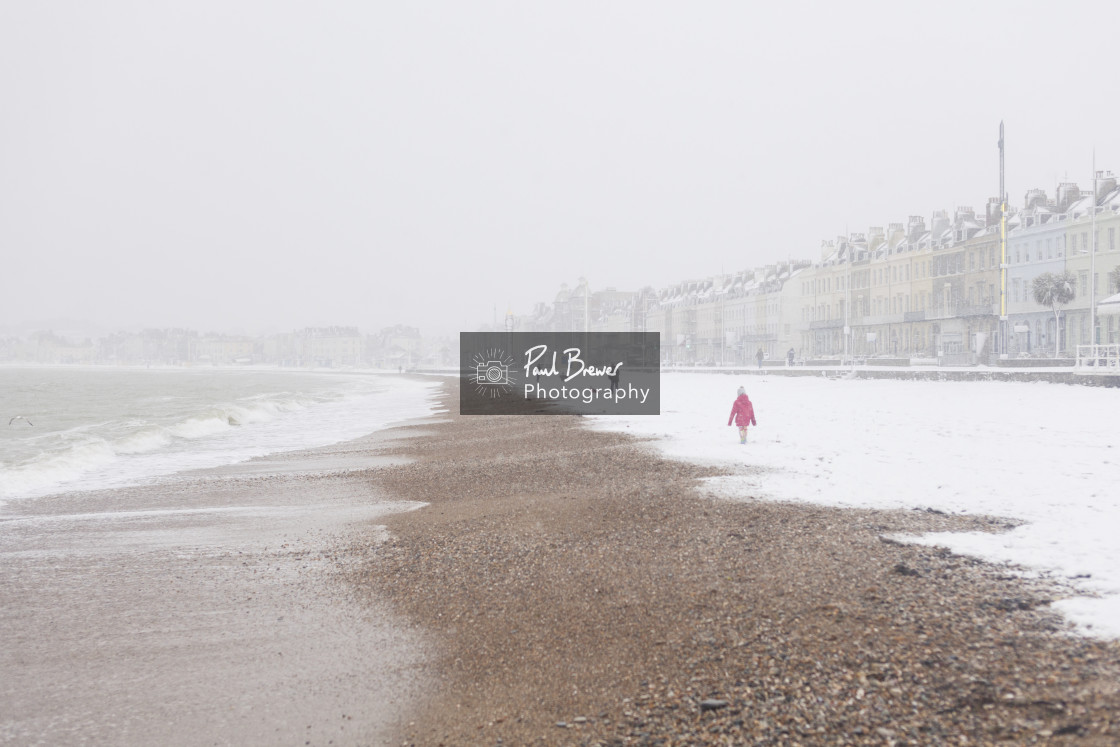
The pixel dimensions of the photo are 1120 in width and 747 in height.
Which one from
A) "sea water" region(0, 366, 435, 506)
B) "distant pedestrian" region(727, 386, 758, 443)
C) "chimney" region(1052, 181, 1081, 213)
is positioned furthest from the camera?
"chimney" region(1052, 181, 1081, 213)

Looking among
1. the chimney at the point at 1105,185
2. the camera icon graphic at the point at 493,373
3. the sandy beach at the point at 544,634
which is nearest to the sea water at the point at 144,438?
the sandy beach at the point at 544,634

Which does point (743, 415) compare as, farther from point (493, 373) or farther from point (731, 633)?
point (493, 373)

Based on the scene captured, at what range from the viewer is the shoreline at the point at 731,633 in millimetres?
4043

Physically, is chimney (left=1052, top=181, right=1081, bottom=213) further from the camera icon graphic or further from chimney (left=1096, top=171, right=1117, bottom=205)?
the camera icon graphic

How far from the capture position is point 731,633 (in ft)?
17.0

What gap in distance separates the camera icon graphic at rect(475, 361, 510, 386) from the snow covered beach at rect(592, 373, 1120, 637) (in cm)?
3880

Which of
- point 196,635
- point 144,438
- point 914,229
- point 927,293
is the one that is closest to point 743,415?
point 196,635

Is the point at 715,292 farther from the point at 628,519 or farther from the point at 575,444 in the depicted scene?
the point at 628,519

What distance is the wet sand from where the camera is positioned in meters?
4.59

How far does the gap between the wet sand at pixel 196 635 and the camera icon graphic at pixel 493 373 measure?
4960 centimetres

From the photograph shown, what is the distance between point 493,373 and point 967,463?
2150 inches
